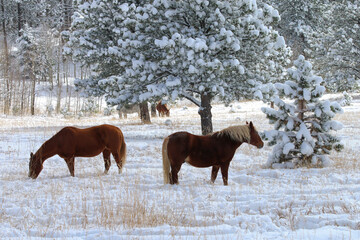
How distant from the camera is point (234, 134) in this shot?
795 centimetres

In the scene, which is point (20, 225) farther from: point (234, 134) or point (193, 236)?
point (234, 134)

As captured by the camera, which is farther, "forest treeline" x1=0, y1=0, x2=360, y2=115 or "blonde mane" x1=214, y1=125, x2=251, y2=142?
"forest treeline" x1=0, y1=0, x2=360, y2=115

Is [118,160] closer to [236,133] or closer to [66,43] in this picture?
[236,133]

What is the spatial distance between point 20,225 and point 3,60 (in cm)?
3494

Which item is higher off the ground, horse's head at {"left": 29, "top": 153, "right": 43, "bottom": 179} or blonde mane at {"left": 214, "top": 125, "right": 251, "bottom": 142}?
blonde mane at {"left": 214, "top": 125, "right": 251, "bottom": 142}

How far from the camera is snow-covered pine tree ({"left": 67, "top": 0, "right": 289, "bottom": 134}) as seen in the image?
42.3ft

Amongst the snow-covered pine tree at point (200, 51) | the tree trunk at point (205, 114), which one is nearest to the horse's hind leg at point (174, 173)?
the snow-covered pine tree at point (200, 51)

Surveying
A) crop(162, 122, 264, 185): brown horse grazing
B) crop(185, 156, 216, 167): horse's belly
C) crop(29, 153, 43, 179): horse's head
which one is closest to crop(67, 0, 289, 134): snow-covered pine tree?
crop(162, 122, 264, 185): brown horse grazing

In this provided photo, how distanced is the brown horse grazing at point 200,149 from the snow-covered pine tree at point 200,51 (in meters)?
4.90

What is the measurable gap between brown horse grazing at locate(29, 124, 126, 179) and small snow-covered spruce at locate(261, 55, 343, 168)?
3921mm

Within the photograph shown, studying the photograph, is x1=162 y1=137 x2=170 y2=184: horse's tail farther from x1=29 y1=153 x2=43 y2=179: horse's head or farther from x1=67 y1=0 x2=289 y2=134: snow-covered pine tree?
x1=67 y1=0 x2=289 y2=134: snow-covered pine tree

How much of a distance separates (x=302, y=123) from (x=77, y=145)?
5795 millimetres

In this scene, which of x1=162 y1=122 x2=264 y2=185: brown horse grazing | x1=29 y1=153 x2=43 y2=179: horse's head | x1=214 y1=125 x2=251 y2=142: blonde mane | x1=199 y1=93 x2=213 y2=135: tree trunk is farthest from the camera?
x1=199 y1=93 x2=213 y2=135: tree trunk

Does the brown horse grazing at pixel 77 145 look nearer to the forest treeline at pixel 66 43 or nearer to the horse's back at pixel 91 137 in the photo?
the horse's back at pixel 91 137
